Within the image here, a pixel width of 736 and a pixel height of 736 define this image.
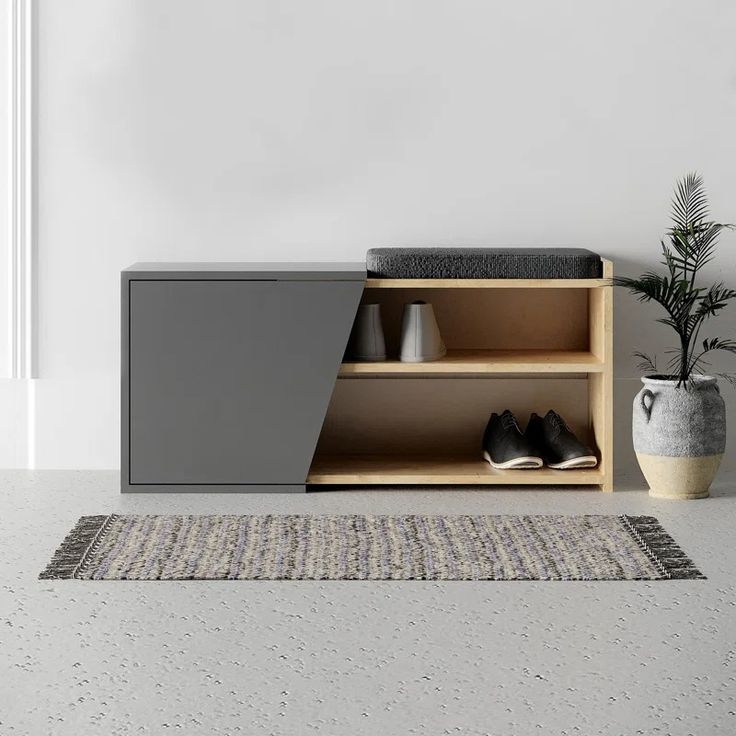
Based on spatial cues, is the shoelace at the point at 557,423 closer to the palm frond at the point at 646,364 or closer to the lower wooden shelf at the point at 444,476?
the lower wooden shelf at the point at 444,476

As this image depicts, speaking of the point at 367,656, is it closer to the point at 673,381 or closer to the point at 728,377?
the point at 673,381

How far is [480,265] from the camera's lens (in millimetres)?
3342

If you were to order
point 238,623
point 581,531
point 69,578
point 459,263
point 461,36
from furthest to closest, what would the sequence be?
point 461,36, point 459,263, point 581,531, point 69,578, point 238,623

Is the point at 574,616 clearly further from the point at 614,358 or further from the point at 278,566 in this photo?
the point at 614,358

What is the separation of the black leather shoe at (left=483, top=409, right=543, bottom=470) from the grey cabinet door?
1.80 ft

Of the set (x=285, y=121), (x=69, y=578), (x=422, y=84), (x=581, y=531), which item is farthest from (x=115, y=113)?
(x=581, y=531)

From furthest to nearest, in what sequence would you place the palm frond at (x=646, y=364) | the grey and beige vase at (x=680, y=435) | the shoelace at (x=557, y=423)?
the palm frond at (x=646, y=364), the shoelace at (x=557, y=423), the grey and beige vase at (x=680, y=435)

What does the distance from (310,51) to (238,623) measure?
1.95 metres

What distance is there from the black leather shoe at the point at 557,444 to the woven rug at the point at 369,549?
332mm

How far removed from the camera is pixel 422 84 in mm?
3590

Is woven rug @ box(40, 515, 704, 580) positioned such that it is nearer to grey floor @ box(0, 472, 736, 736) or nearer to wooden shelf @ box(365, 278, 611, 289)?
grey floor @ box(0, 472, 736, 736)

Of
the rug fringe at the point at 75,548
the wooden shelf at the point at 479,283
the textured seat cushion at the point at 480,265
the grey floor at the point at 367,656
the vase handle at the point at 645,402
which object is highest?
the textured seat cushion at the point at 480,265

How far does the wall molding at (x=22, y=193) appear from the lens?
357 cm

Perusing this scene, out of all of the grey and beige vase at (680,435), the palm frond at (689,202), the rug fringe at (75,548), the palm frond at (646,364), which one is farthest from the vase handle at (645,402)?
the rug fringe at (75,548)
